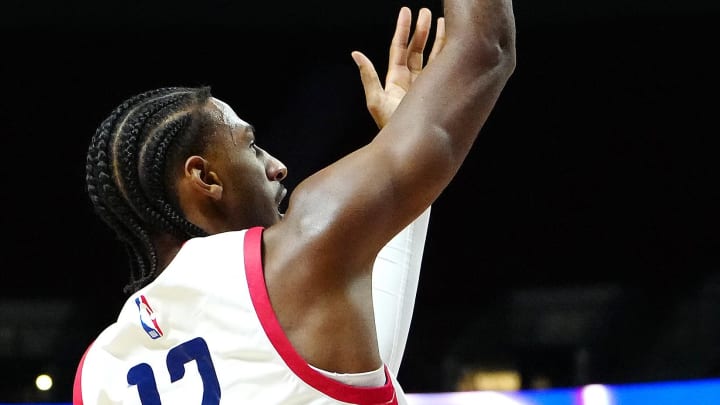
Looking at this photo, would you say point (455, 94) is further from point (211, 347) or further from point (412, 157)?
point (211, 347)

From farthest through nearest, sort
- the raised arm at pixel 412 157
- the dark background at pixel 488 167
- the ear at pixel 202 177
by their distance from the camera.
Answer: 1. the dark background at pixel 488 167
2. the ear at pixel 202 177
3. the raised arm at pixel 412 157

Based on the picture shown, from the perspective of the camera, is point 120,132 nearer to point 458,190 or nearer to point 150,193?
point 150,193

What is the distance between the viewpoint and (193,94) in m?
1.03

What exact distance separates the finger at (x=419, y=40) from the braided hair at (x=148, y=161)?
246 mm

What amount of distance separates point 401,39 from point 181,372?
473mm

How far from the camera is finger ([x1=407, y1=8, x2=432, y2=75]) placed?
3.61ft

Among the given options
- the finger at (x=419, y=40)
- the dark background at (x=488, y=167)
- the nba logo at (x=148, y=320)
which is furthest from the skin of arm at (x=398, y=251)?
the dark background at (x=488, y=167)

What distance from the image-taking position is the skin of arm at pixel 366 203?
2.49 ft

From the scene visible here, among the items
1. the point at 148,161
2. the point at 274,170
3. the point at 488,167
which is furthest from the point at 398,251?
the point at 488,167

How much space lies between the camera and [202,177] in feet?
3.23

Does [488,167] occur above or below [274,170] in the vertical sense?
below

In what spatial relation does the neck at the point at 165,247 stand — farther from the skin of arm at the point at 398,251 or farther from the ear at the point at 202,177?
the skin of arm at the point at 398,251

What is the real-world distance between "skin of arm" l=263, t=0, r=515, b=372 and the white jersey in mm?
17

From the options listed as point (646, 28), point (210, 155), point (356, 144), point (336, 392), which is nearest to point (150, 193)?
point (210, 155)
